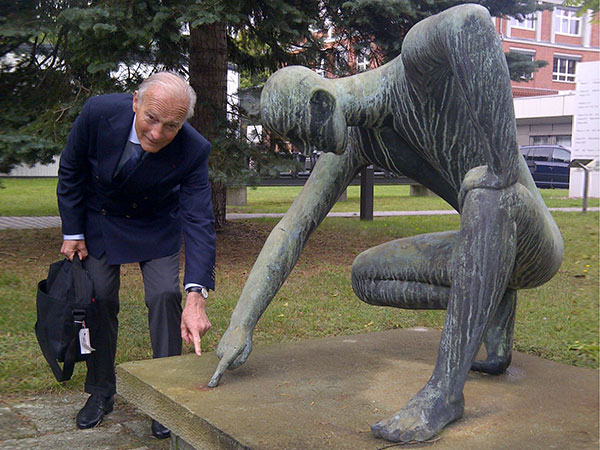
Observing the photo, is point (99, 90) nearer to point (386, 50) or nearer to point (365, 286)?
point (386, 50)

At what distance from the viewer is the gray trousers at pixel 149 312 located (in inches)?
134

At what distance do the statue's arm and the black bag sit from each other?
906mm

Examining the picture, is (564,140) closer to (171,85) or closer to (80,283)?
(80,283)

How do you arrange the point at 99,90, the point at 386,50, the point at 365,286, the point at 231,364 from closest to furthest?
the point at 231,364, the point at 365,286, the point at 99,90, the point at 386,50

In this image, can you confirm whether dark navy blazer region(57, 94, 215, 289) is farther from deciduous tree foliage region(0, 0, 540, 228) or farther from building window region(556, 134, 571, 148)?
building window region(556, 134, 571, 148)

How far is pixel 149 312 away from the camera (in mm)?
3434

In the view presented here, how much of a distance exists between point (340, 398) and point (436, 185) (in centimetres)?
92

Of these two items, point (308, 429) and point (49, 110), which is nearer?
point (308, 429)

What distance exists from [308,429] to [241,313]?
1.97ft

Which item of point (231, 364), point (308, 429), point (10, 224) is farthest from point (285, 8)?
point (10, 224)

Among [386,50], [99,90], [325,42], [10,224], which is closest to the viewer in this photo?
[99,90]

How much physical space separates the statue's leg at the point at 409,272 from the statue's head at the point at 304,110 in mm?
620

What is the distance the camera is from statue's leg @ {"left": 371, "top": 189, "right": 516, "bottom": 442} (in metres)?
2.21

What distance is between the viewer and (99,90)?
7402 mm
